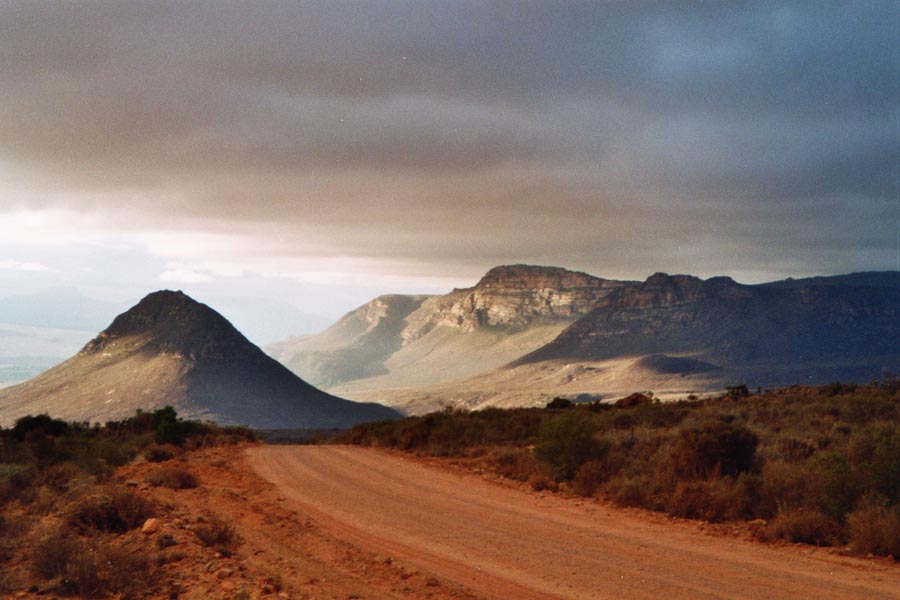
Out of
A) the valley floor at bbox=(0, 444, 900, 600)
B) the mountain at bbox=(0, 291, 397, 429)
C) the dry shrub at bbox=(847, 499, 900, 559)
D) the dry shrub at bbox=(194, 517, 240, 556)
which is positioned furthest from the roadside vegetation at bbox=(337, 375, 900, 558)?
the mountain at bbox=(0, 291, 397, 429)

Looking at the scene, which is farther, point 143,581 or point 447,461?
point 447,461

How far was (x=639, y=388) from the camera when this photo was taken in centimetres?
17762

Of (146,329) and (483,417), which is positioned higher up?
(146,329)

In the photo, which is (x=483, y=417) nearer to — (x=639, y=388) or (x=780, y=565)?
(x=780, y=565)

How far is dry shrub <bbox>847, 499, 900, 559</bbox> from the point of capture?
12305 millimetres

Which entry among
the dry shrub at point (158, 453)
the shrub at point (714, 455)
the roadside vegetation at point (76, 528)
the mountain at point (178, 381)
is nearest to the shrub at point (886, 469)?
the shrub at point (714, 455)

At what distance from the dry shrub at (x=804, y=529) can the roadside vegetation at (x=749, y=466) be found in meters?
0.02

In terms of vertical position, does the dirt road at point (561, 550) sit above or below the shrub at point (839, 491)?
below

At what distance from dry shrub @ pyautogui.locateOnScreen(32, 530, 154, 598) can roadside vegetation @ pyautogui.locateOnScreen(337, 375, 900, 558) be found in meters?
10.5

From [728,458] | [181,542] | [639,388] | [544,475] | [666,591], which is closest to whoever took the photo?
[666,591]

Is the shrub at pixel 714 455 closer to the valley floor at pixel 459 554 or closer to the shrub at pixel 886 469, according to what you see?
the valley floor at pixel 459 554

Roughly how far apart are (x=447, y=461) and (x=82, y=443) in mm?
13798

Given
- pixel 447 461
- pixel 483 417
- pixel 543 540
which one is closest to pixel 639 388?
pixel 483 417

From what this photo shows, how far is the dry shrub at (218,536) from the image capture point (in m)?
13.0
